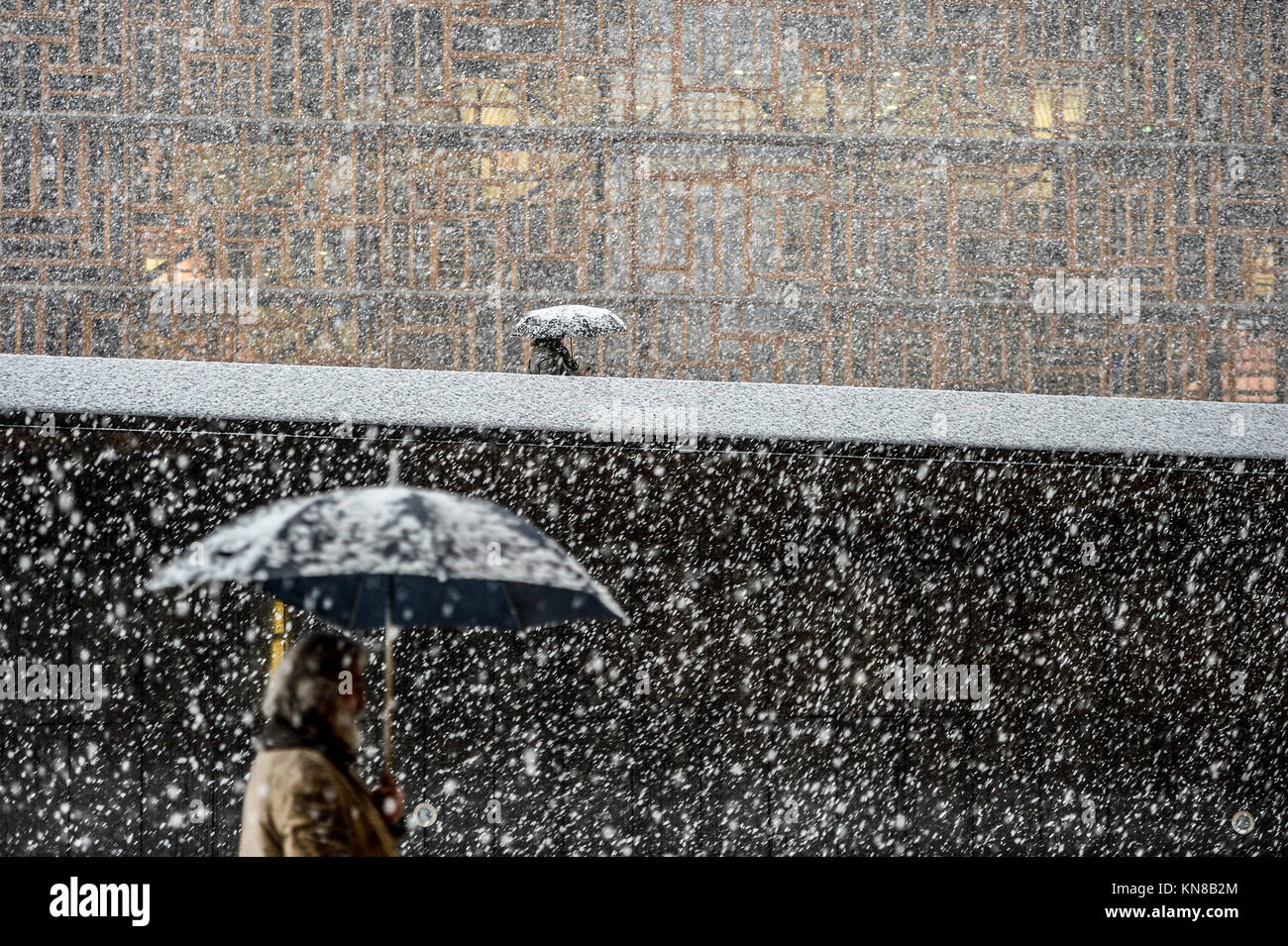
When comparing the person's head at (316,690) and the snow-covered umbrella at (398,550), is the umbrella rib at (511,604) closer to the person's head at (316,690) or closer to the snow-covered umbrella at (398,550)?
the snow-covered umbrella at (398,550)

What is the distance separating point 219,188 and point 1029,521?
728 centimetres

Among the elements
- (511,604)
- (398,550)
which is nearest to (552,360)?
(511,604)

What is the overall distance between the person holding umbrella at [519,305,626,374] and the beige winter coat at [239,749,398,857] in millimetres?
5171

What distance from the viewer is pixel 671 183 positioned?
10117mm

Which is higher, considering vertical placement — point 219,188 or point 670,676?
point 219,188

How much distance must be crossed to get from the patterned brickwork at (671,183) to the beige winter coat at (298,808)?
7.51 metres

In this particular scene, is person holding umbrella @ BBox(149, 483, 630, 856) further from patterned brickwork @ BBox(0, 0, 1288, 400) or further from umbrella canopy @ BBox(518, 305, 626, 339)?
patterned brickwork @ BBox(0, 0, 1288, 400)

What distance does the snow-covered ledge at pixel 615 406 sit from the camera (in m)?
5.12

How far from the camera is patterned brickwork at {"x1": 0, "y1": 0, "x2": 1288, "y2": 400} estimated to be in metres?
9.82

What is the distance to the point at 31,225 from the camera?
9.75 meters

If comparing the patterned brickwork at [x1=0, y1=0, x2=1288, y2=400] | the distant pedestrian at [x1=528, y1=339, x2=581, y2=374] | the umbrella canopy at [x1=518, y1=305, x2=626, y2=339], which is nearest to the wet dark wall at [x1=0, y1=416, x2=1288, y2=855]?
the distant pedestrian at [x1=528, y1=339, x2=581, y2=374]

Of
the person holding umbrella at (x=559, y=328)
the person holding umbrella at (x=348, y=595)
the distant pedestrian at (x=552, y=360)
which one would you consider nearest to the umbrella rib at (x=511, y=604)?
the person holding umbrella at (x=348, y=595)
